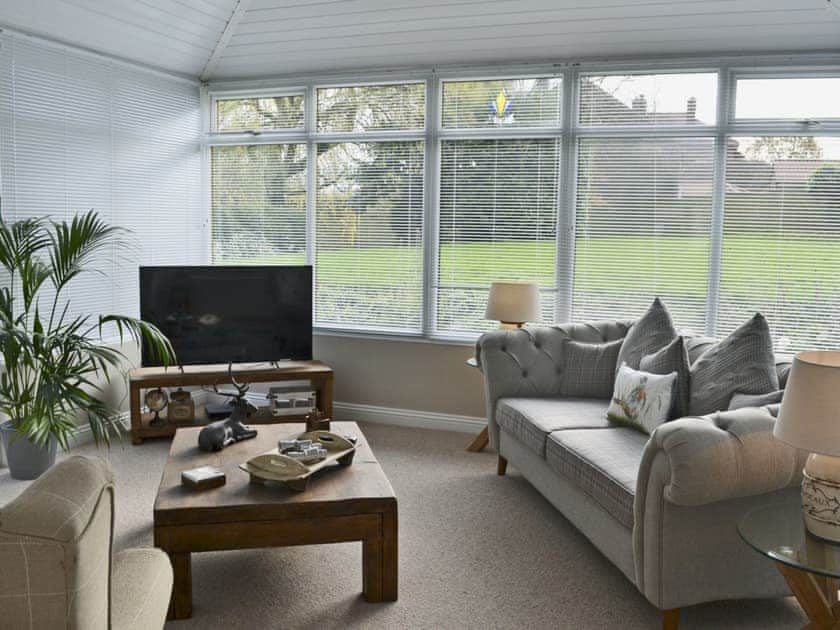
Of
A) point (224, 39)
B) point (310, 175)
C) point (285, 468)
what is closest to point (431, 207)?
point (310, 175)

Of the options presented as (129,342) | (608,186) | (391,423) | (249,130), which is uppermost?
(249,130)

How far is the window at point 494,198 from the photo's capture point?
4984 millimetres

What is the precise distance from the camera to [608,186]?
484 cm

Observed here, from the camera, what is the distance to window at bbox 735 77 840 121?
14.5 feet

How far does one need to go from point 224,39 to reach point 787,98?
3.56 meters

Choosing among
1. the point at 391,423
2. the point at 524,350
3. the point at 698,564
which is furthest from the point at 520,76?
the point at 698,564

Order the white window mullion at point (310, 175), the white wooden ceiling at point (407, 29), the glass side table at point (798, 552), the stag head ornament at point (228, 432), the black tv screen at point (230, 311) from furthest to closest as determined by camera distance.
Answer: the white window mullion at point (310, 175) → the black tv screen at point (230, 311) → the white wooden ceiling at point (407, 29) → the stag head ornament at point (228, 432) → the glass side table at point (798, 552)

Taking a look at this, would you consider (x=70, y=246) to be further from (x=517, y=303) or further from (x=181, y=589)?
(x=517, y=303)

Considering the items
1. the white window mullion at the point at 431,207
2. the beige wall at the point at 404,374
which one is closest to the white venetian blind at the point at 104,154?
the beige wall at the point at 404,374

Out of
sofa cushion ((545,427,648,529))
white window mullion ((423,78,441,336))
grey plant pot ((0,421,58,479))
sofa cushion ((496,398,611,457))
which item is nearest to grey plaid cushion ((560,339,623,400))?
sofa cushion ((496,398,611,457))

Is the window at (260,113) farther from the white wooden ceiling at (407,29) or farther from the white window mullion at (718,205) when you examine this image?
the white window mullion at (718,205)

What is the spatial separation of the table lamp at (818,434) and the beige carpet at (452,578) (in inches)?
31.2

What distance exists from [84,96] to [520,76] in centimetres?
270

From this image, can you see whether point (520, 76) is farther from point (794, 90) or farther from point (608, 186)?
point (794, 90)
